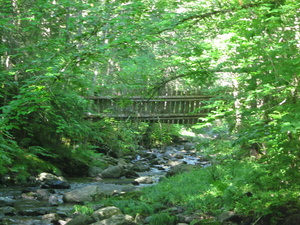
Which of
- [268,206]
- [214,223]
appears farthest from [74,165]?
[268,206]

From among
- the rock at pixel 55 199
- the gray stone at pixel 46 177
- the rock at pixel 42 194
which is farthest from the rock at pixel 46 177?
the rock at pixel 55 199

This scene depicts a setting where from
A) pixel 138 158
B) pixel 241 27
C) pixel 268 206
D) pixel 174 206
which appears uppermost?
pixel 241 27

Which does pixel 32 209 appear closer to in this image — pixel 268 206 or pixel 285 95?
pixel 268 206

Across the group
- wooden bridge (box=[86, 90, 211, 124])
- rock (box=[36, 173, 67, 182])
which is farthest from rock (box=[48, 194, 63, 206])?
wooden bridge (box=[86, 90, 211, 124])

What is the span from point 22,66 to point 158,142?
58.0 ft

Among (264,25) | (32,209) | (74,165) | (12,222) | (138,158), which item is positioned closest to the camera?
(264,25)

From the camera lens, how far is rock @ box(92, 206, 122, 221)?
22.2 ft

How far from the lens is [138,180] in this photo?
1126 cm

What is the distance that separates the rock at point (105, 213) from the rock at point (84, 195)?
5.04 feet

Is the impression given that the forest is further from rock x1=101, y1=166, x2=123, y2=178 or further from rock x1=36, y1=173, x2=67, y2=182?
rock x1=101, y1=166, x2=123, y2=178

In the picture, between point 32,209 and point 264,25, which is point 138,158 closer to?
point 32,209

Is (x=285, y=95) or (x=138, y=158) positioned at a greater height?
(x=285, y=95)

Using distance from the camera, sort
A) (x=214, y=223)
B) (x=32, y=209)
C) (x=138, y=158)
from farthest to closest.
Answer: (x=138, y=158), (x=32, y=209), (x=214, y=223)

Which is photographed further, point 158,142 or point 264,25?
point 158,142
